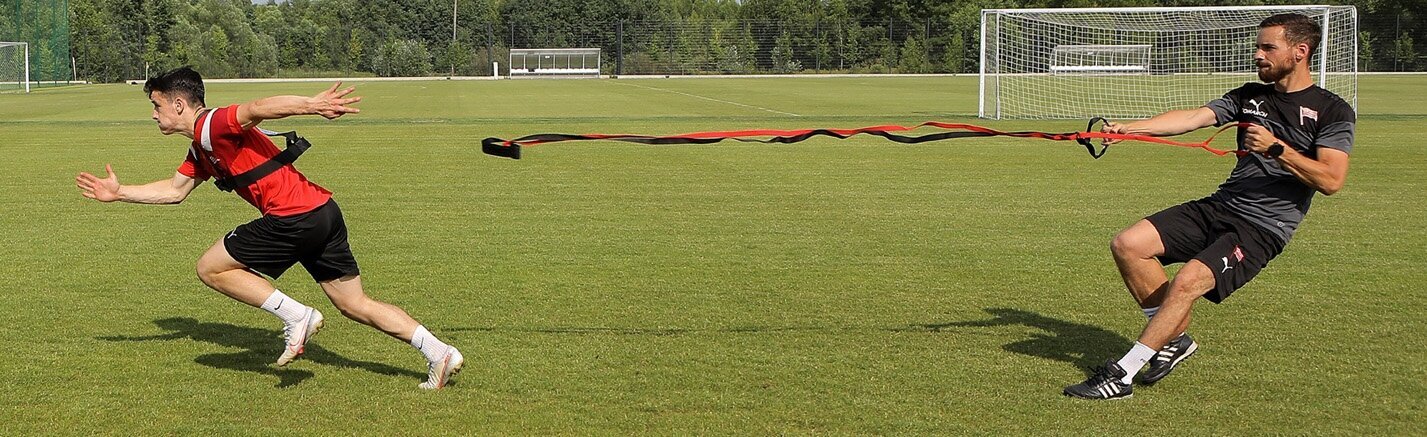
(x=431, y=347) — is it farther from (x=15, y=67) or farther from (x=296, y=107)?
(x=15, y=67)

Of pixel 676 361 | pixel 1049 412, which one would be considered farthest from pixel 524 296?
pixel 1049 412

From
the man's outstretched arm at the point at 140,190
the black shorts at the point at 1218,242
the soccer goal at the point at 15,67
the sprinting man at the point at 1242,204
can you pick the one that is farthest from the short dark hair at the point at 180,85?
the soccer goal at the point at 15,67

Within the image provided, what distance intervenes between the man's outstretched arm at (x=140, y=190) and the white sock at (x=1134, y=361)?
447 centimetres

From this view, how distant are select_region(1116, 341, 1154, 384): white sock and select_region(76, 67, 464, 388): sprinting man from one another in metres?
3.02

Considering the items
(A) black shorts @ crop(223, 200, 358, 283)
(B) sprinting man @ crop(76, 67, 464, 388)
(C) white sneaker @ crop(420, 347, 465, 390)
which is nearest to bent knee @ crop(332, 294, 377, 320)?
(B) sprinting man @ crop(76, 67, 464, 388)

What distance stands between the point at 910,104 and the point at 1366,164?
62.6 feet

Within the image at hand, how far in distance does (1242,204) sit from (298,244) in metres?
4.34

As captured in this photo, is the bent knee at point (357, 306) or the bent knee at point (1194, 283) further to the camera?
the bent knee at point (357, 306)

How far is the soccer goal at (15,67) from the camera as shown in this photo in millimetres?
50969

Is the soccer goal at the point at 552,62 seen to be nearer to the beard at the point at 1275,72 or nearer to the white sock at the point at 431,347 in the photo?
the white sock at the point at 431,347

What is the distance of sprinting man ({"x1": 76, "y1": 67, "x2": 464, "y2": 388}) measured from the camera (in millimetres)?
5840

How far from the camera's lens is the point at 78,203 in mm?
13336

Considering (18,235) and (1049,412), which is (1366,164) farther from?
(18,235)

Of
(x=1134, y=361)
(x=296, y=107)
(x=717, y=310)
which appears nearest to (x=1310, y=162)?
(x=1134, y=361)
